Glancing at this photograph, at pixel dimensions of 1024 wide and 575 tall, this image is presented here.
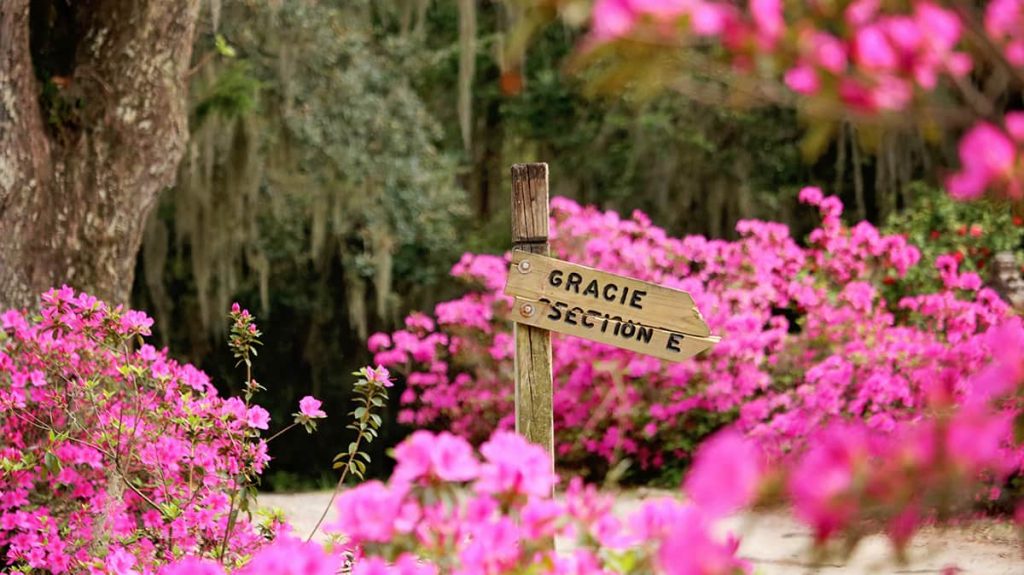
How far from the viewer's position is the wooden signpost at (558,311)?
10.6 feet

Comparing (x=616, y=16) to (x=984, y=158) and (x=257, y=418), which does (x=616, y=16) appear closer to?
(x=984, y=158)

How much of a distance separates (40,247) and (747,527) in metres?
3.92

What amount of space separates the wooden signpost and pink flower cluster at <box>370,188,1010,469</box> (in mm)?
3344

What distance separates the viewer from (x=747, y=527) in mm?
1190

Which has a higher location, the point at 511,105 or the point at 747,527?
the point at 511,105

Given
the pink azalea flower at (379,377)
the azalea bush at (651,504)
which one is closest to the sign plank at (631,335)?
the pink azalea flower at (379,377)

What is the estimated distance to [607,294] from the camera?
3244 mm

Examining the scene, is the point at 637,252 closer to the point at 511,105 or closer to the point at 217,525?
the point at 511,105

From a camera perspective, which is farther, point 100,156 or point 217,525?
point 100,156

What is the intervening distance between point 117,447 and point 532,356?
113 cm

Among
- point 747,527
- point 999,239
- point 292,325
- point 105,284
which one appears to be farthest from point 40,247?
point 999,239

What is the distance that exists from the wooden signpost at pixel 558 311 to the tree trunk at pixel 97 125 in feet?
6.69

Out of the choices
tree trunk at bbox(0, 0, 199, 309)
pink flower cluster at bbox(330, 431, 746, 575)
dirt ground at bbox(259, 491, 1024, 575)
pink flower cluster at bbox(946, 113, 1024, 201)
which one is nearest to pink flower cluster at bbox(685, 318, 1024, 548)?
pink flower cluster at bbox(946, 113, 1024, 201)

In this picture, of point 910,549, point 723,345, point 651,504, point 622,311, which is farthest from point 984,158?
point 723,345
